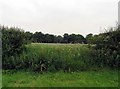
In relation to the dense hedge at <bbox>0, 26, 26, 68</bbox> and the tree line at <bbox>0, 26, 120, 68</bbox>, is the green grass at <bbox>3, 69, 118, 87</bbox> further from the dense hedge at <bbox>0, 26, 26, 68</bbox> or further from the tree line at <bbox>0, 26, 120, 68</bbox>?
the dense hedge at <bbox>0, 26, 26, 68</bbox>

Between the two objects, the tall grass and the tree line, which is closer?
the tall grass

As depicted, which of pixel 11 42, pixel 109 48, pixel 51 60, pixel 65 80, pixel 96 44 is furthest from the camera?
pixel 11 42

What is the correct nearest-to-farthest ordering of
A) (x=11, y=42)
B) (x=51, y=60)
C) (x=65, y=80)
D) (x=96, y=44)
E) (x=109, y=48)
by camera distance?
(x=65, y=80) < (x=51, y=60) < (x=109, y=48) < (x=96, y=44) < (x=11, y=42)

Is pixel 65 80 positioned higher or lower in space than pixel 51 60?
lower

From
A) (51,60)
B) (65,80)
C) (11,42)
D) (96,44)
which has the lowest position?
(65,80)

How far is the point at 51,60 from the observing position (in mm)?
15773

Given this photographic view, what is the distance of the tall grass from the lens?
15.4 metres

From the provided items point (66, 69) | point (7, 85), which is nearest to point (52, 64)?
point (66, 69)

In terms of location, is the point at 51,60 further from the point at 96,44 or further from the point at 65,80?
the point at 65,80

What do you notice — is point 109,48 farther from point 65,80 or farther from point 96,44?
point 65,80

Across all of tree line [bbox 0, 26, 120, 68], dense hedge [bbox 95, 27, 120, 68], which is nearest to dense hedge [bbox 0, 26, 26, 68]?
tree line [bbox 0, 26, 120, 68]

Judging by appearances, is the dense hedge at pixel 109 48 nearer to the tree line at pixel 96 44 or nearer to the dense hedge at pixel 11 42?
the tree line at pixel 96 44

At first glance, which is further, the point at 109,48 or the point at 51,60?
the point at 109,48

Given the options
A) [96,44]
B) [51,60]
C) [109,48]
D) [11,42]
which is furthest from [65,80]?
[11,42]
